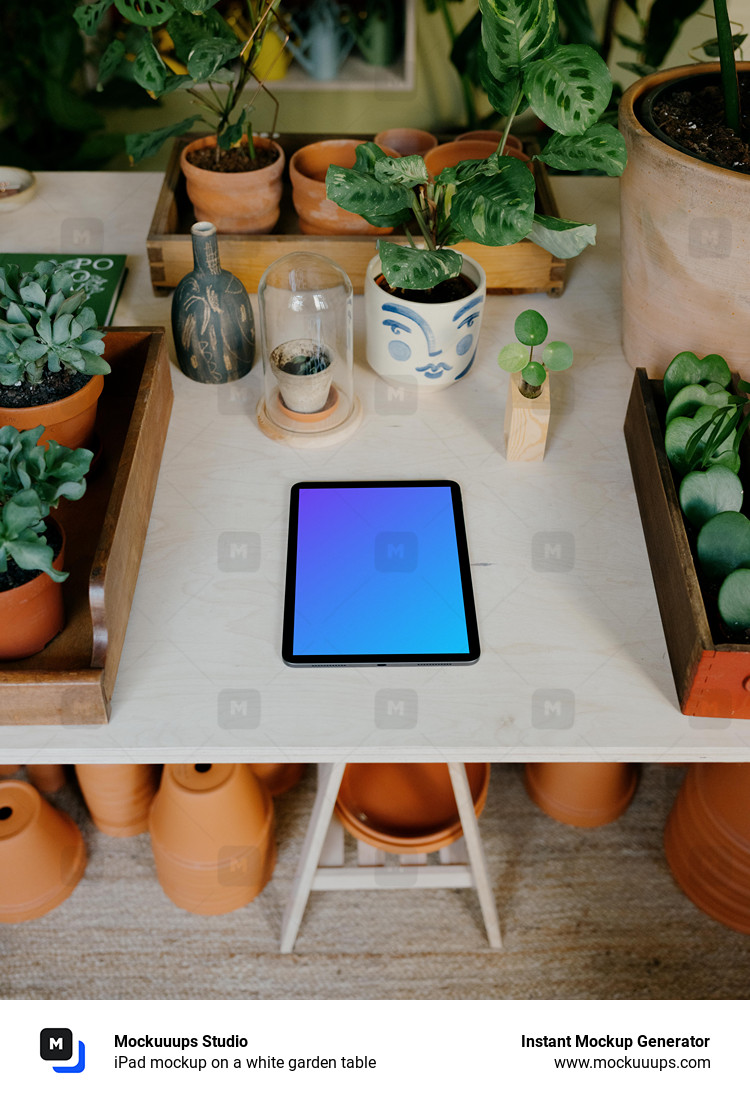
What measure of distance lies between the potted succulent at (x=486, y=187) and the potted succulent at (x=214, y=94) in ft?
0.84

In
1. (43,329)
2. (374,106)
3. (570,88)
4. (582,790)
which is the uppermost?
(570,88)

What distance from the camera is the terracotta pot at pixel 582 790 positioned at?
144 cm

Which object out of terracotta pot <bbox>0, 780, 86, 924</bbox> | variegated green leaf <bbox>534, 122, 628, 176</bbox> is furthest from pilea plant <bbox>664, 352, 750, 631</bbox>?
terracotta pot <bbox>0, 780, 86, 924</bbox>

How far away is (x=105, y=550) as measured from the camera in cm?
83

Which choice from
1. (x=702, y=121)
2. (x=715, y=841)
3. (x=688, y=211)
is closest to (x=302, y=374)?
(x=688, y=211)

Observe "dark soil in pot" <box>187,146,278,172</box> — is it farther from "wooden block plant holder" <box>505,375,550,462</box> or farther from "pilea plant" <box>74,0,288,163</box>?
"wooden block plant holder" <box>505,375,550,462</box>

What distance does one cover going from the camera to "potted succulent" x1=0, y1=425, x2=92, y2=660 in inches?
30.3

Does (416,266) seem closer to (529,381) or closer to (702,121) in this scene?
(529,381)

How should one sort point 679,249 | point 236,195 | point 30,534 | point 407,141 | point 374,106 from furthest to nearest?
point 374,106 → point 407,141 → point 236,195 → point 679,249 → point 30,534

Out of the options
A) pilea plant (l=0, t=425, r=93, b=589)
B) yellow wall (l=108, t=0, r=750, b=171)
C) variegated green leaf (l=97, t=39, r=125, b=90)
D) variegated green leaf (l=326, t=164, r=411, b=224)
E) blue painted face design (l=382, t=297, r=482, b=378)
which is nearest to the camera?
pilea plant (l=0, t=425, r=93, b=589)

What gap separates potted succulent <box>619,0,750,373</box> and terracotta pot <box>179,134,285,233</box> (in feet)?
1.64

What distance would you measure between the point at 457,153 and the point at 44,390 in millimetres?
743

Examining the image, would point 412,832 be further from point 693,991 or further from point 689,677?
point 689,677

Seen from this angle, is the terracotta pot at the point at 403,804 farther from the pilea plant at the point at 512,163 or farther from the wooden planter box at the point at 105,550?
the pilea plant at the point at 512,163
